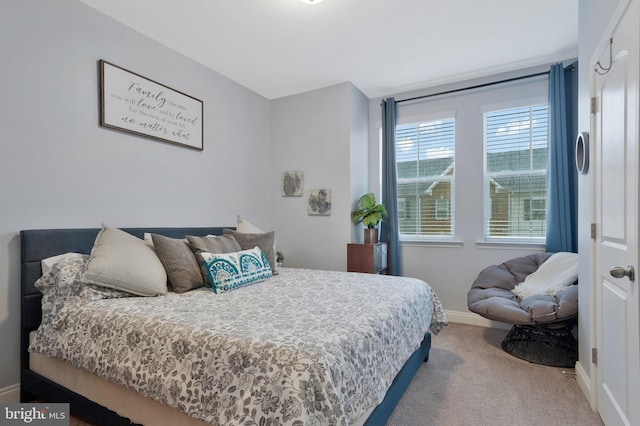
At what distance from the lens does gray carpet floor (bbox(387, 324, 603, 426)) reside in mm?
1845

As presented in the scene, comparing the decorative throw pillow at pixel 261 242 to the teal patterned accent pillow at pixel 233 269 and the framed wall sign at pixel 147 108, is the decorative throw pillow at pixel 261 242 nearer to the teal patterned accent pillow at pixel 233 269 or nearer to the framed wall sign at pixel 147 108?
the teal patterned accent pillow at pixel 233 269

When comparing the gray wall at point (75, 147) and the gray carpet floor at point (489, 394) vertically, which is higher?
the gray wall at point (75, 147)

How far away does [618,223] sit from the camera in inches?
59.9

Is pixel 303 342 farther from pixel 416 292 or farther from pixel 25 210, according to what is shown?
pixel 25 210

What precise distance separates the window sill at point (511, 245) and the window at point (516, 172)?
0.25 feet

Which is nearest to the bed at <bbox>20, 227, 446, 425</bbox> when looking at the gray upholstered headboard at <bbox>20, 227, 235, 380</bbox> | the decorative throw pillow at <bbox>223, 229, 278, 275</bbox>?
the gray upholstered headboard at <bbox>20, 227, 235, 380</bbox>

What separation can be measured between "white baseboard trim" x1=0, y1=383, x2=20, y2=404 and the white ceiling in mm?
2667

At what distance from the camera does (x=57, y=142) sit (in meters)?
2.19

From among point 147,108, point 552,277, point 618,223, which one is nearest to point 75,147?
point 147,108

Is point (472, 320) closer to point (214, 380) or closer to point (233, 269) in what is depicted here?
point (233, 269)

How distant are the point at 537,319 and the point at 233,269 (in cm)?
230

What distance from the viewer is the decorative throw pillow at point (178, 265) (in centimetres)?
220

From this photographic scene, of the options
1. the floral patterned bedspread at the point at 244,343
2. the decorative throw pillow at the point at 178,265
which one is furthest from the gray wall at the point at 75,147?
the decorative throw pillow at the point at 178,265

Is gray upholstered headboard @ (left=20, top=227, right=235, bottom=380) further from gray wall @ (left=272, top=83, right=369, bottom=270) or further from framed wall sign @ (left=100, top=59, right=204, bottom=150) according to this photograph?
gray wall @ (left=272, top=83, right=369, bottom=270)
